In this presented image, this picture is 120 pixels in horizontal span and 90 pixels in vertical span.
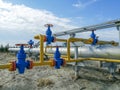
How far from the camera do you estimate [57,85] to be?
6.02 metres

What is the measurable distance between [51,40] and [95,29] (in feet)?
5.62

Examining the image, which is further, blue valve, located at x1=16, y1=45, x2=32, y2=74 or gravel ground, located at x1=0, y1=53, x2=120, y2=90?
gravel ground, located at x1=0, y1=53, x2=120, y2=90

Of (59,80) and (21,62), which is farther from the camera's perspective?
(59,80)

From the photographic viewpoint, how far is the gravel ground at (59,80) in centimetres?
586

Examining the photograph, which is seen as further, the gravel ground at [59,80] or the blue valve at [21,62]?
the gravel ground at [59,80]

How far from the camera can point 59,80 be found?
6320 mm

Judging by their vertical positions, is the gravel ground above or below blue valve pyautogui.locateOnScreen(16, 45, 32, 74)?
below

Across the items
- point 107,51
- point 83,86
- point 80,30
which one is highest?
point 80,30

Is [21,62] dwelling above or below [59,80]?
above

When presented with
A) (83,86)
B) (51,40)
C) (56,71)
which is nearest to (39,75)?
(56,71)

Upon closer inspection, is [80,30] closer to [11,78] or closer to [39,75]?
[39,75]

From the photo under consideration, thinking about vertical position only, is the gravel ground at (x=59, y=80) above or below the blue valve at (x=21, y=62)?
below

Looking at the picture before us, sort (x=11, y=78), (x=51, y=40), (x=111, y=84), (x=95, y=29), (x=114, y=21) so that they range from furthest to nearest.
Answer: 1. (x=11, y=78)
2. (x=95, y=29)
3. (x=111, y=84)
4. (x=114, y=21)
5. (x=51, y=40)

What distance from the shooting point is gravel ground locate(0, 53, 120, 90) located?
5.86 metres
